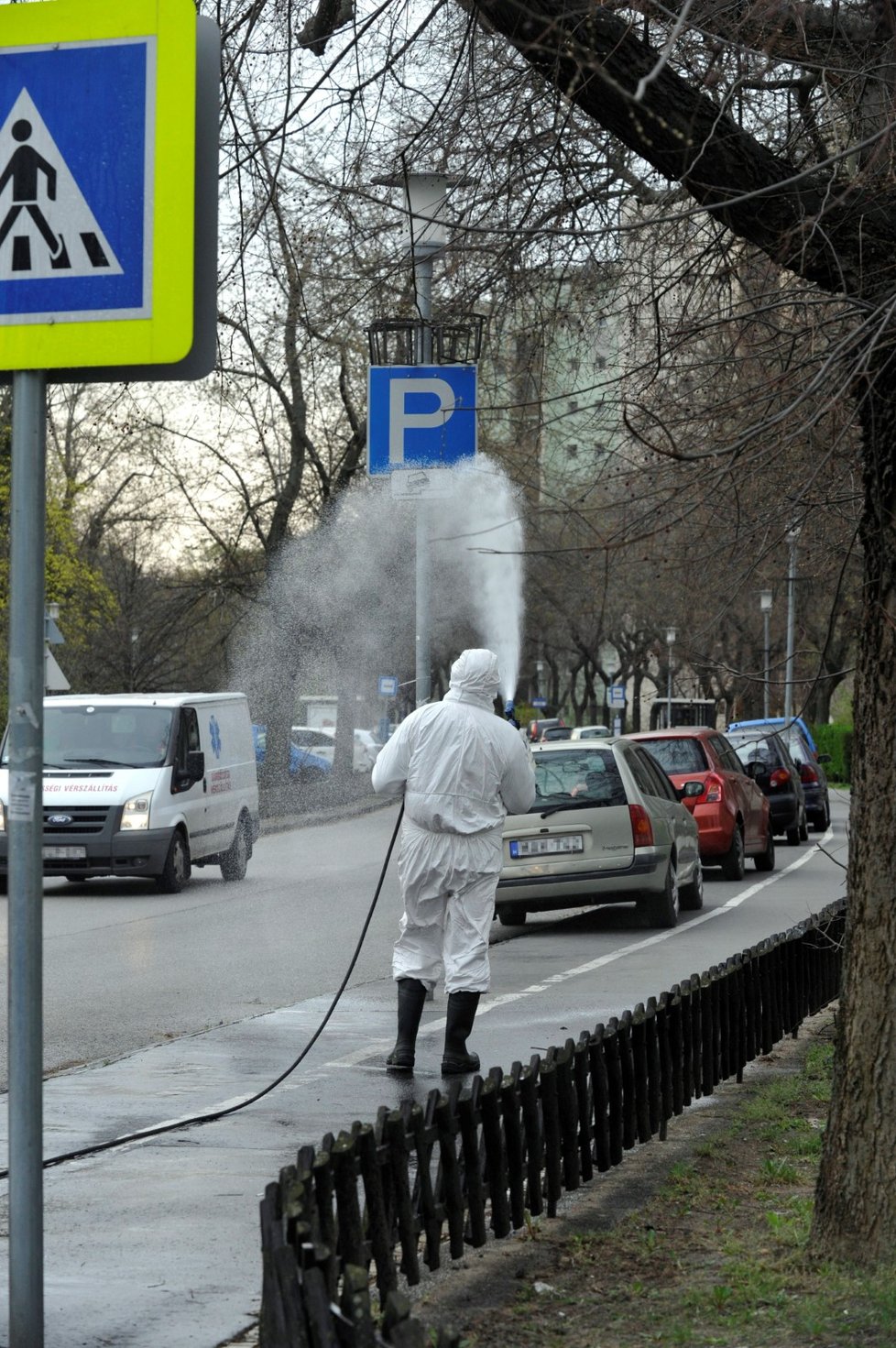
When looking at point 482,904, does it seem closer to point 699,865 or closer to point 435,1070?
point 435,1070

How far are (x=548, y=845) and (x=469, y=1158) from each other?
10903mm

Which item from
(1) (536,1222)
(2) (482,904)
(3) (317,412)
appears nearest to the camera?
(1) (536,1222)

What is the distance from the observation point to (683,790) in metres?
19.7

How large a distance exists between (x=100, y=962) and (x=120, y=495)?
39.6 metres

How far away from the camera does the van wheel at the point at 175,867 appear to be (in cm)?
2012

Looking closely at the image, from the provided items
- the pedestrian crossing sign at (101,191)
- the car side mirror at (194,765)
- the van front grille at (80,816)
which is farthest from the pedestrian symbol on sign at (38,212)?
the car side mirror at (194,765)

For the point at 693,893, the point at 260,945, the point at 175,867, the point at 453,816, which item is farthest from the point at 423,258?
the point at 175,867

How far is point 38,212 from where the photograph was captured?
3.98 m

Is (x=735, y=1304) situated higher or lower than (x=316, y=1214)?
lower

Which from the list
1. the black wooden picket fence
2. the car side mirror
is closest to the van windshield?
the car side mirror

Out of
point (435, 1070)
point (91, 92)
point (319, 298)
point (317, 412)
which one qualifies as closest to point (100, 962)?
point (435, 1070)

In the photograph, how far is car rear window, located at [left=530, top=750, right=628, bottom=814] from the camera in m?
16.4

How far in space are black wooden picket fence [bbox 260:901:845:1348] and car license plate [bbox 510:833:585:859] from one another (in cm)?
716

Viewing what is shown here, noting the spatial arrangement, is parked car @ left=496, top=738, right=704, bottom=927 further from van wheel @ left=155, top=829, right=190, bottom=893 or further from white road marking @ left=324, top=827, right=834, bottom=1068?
van wheel @ left=155, top=829, right=190, bottom=893
